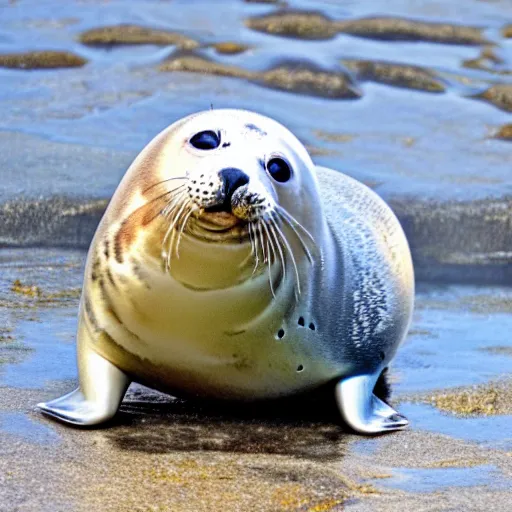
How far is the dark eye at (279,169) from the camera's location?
459cm

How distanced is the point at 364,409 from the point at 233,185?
1.10 meters

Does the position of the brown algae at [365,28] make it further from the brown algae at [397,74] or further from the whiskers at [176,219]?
the whiskers at [176,219]

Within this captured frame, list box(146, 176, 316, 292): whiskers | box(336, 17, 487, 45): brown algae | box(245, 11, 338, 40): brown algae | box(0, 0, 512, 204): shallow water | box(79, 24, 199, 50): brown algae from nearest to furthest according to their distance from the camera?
1. box(146, 176, 316, 292): whiskers
2. box(0, 0, 512, 204): shallow water
3. box(79, 24, 199, 50): brown algae
4. box(245, 11, 338, 40): brown algae
5. box(336, 17, 487, 45): brown algae

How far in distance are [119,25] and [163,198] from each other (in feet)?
29.9

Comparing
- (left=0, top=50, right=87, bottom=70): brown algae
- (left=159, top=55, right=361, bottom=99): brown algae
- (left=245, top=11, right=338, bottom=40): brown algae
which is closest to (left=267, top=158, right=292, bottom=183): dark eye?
(left=159, top=55, right=361, bottom=99): brown algae

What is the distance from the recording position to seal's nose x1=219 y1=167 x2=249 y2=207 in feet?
13.8

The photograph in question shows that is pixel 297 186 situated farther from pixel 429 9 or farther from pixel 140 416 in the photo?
pixel 429 9

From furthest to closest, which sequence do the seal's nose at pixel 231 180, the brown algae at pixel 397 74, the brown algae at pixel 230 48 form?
the brown algae at pixel 230 48 → the brown algae at pixel 397 74 → the seal's nose at pixel 231 180

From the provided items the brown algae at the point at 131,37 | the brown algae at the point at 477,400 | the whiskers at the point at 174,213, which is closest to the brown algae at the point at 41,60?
the brown algae at the point at 131,37

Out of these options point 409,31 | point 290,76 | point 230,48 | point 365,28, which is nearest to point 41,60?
point 230,48

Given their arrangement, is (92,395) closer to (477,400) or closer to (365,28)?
(477,400)

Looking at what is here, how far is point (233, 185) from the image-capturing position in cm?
422

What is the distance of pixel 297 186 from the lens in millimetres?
4684

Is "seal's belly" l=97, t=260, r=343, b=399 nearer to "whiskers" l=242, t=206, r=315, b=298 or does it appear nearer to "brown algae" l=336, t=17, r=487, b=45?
"whiskers" l=242, t=206, r=315, b=298
